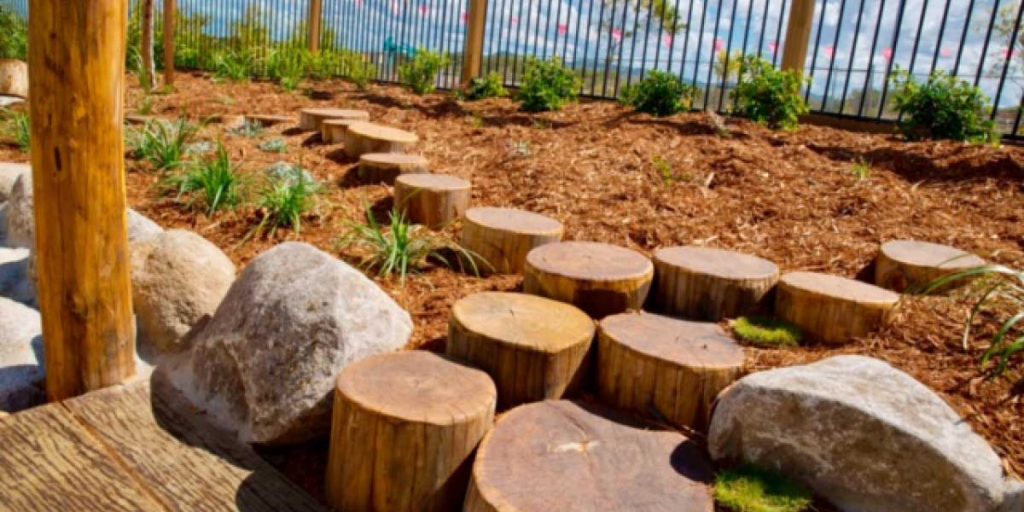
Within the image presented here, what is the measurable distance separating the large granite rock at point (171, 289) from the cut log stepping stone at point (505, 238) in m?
1.15

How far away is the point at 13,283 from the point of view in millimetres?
3432

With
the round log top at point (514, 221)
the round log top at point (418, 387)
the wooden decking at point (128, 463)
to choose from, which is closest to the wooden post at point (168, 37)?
the round log top at point (514, 221)

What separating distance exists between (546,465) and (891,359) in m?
1.26

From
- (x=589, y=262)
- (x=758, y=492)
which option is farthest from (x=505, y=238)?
(x=758, y=492)

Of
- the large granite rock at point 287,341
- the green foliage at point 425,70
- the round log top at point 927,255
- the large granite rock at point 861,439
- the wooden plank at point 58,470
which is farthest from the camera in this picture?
the green foliage at point 425,70

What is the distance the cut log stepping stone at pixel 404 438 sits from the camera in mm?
1902

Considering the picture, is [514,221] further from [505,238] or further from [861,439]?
[861,439]

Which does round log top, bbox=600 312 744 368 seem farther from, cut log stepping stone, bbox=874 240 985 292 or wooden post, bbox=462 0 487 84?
wooden post, bbox=462 0 487 84

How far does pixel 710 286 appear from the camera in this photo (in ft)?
8.67

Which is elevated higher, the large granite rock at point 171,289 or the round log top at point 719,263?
the round log top at point 719,263

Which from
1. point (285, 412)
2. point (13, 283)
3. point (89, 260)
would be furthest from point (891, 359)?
point (13, 283)

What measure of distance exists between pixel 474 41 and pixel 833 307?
6.54 meters

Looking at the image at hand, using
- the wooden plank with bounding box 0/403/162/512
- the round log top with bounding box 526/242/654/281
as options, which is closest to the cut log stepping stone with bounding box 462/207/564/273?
the round log top with bounding box 526/242/654/281

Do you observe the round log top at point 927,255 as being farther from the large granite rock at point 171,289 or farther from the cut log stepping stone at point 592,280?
the large granite rock at point 171,289
